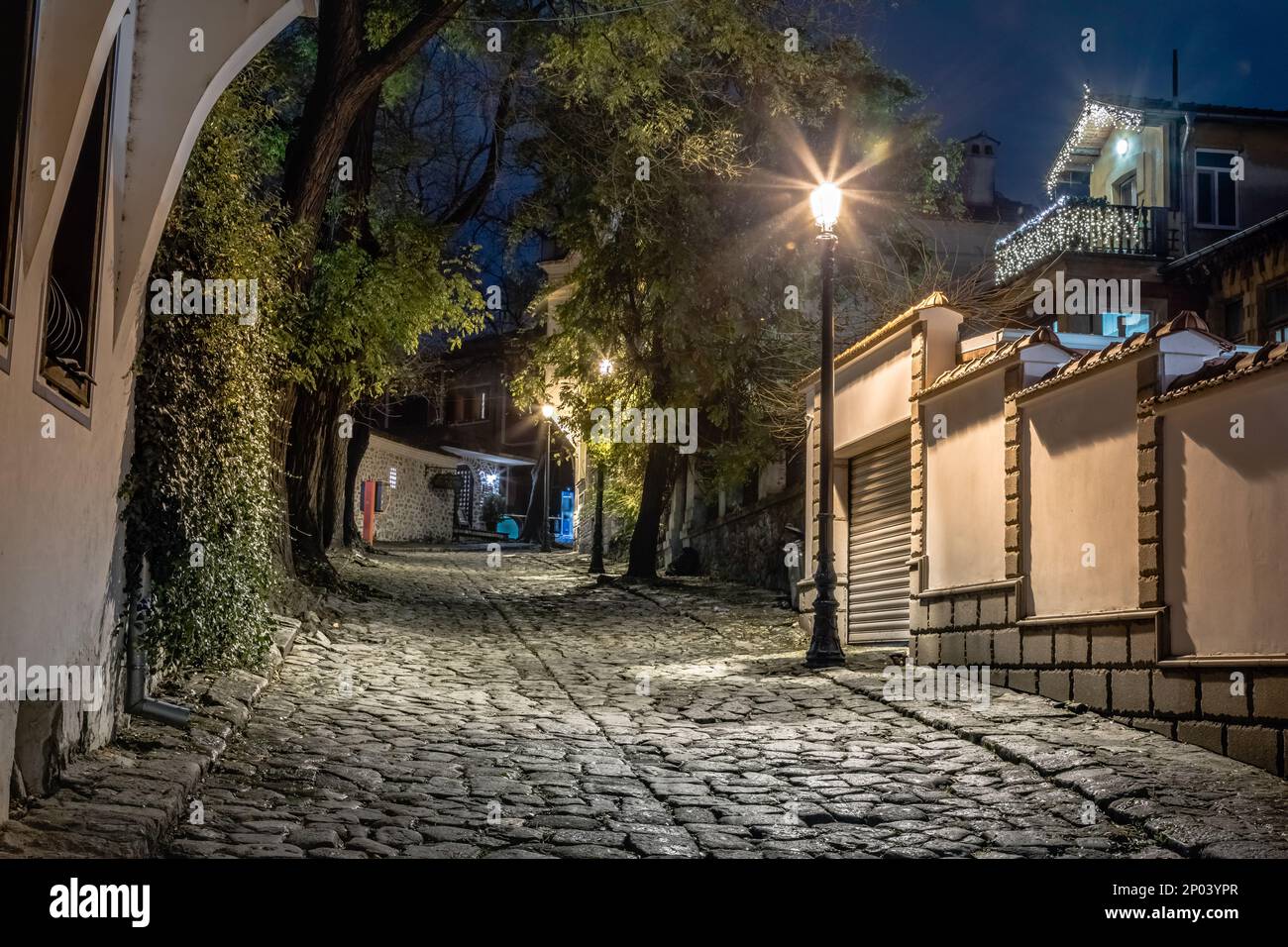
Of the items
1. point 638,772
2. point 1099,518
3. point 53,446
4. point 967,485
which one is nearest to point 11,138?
point 53,446

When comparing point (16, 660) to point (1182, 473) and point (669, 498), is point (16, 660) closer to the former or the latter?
point (1182, 473)

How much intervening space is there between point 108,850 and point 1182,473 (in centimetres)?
686

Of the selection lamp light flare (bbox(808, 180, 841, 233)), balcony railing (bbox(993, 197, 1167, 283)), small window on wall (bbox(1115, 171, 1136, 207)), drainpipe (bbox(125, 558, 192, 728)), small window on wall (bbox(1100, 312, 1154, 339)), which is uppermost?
small window on wall (bbox(1115, 171, 1136, 207))

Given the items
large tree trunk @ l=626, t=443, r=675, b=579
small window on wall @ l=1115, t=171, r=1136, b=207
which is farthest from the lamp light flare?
small window on wall @ l=1115, t=171, r=1136, b=207

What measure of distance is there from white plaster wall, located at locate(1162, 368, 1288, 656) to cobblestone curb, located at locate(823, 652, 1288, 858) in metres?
0.78

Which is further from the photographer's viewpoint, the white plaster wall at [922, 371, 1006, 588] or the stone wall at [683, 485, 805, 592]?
the stone wall at [683, 485, 805, 592]

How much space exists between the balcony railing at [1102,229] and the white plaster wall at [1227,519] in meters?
16.3

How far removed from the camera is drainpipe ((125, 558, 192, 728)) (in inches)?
293

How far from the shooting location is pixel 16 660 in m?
5.27

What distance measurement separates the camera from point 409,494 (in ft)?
145

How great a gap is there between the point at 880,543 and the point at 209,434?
8.69 meters

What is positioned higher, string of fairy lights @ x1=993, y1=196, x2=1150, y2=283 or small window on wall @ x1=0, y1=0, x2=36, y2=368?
string of fairy lights @ x1=993, y1=196, x2=1150, y2=283

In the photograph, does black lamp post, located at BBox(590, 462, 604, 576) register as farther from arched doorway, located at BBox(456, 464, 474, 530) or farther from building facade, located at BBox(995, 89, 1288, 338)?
arched doorway, located at BBox(456, 464, 474, 530)

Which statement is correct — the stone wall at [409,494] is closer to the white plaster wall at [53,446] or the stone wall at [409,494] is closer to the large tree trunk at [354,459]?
the large tree trunk at [354,459]
